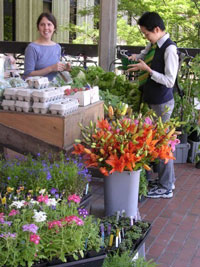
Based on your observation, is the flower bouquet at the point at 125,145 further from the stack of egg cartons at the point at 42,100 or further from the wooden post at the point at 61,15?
the wooden post at the point at 61,15

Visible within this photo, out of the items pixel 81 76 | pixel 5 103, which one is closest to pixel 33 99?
pixel 5 103

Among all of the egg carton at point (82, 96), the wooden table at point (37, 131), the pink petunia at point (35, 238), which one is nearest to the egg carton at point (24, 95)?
the wooden table at point (37, 131)

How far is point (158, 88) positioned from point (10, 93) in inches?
64.4

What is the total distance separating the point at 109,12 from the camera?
23.1 feet

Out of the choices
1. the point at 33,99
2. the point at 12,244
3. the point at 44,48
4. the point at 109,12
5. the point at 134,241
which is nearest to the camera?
the point at 12,244

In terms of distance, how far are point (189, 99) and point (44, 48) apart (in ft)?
7.85

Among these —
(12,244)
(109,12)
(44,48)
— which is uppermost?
(109,12)

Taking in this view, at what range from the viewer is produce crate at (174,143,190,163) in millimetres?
6074

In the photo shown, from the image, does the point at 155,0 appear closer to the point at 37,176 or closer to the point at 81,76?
the point at 81,76

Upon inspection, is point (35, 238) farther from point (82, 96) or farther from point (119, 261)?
point (82, 96)

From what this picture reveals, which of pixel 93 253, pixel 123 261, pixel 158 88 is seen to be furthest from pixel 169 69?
pixel 93 253

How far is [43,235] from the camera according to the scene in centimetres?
211

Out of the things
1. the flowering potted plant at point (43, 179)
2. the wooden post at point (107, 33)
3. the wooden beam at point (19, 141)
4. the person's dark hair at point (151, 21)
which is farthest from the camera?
the wooden post at point (107, 33)

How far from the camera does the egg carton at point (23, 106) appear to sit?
338cm
